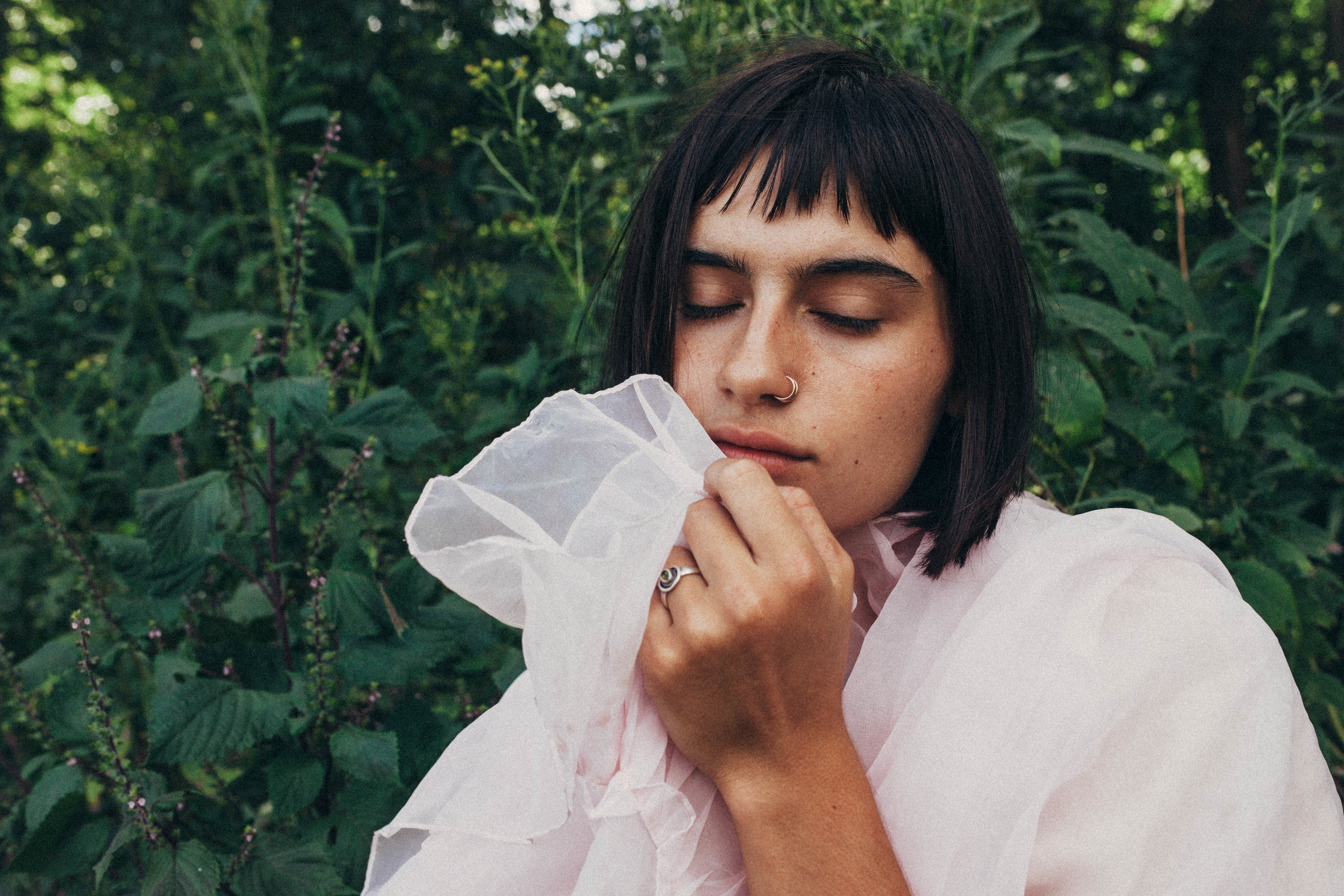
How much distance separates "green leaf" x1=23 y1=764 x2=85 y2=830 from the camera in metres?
1.25

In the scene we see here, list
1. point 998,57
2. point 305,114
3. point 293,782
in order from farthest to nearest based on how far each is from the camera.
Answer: point 305,114
point 998,57
point 293,782

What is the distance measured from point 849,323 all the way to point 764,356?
0.14 m

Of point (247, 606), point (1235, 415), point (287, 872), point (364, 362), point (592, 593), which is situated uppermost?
point (592, 593)

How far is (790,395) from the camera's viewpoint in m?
1.07

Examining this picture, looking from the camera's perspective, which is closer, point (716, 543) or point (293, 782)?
point (716, 543)

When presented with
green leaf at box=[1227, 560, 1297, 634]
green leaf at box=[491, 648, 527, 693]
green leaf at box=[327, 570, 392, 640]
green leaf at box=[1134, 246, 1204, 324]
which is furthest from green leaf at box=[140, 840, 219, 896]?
green leaf at box=[1134, 246, 1204, 324]

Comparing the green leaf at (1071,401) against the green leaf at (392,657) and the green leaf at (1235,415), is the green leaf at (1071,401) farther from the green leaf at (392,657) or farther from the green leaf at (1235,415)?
the green leaf at (392,657)

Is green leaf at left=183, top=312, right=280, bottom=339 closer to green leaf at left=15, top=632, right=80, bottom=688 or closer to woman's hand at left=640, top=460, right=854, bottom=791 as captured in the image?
green leaf at left=15, top=632, right=80, bottom=688

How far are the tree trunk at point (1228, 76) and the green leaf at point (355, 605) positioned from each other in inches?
176

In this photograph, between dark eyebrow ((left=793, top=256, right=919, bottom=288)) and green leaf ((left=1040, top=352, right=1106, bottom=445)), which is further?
green leaf ((left=1040, top=352, right=1106, bottom=445))

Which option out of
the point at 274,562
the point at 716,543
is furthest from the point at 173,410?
the point at 716,543

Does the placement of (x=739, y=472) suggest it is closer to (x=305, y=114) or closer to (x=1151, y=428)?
(x=1151, y=428)

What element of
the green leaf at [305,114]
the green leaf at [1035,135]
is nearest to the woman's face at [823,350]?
the green leaf at [1035,135]

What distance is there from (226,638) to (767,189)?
3.71 ft
